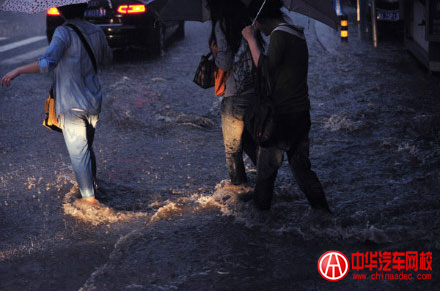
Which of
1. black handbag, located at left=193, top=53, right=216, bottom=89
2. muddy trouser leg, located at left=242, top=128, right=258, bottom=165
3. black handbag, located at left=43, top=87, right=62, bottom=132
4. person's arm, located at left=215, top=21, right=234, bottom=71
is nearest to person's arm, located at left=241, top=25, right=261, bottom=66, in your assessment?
person's arm, located at left=215, top=21, right=234, bottom=71

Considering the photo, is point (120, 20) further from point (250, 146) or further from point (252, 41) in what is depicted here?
point (252, 41)

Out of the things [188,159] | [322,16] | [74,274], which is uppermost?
[322,16]

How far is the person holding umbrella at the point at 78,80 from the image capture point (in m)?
5.20

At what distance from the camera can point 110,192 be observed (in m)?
6.08

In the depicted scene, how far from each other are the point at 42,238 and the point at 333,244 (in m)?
2.16

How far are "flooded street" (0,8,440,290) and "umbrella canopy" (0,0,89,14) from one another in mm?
1650

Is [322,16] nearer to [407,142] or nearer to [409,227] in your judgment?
[409,227]

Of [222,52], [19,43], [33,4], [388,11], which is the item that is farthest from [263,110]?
[19,43]

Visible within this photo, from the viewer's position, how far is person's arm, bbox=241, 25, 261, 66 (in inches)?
183

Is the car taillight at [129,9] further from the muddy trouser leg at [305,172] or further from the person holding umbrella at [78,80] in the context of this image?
the muddy trouser leg at [305,172]

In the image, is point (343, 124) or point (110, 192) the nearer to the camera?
point (110, 192)

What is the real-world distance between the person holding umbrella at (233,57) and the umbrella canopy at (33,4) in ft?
3.39

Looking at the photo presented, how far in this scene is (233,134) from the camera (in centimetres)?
545

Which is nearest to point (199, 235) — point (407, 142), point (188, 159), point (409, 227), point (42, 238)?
point (42, 238)
